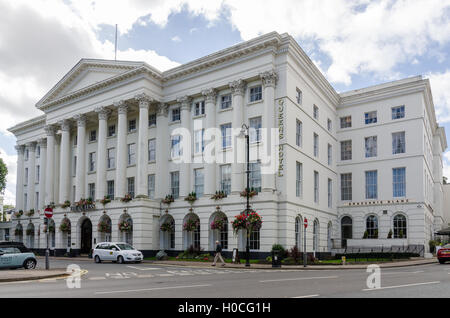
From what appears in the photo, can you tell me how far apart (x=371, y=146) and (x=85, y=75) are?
3039 cm

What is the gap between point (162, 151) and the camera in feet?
138

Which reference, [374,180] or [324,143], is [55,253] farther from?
[374,180]

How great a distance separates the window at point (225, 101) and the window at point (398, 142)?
17.5 m

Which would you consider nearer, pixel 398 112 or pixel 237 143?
pixel 237 143

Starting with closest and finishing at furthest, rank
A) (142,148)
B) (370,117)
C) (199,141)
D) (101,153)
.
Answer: (199,141), (142,148), (101,153), (370,117)

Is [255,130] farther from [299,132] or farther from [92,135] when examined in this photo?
[92,135]

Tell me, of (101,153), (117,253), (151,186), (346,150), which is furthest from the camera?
(346,150)

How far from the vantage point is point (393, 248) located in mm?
40938

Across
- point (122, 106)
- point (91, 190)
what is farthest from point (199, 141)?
point (91, 190)

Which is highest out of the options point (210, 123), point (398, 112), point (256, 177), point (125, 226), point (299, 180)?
point (398, 112)

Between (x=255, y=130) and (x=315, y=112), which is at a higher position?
(x=315, y=112)

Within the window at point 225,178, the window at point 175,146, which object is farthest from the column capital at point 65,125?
the window at point 225,178

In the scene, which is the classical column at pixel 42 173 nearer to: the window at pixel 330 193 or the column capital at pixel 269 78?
the column capital at pixel 269 78

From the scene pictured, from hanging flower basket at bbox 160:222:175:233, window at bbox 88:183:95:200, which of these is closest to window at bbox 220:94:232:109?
hanging flower basket at bbox 160:222:175:233
